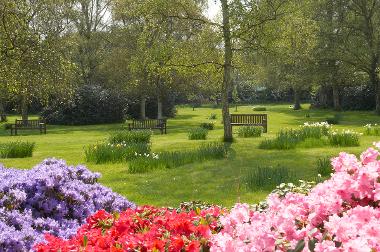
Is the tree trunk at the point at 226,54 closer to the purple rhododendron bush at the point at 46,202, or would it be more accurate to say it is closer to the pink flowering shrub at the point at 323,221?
the purple rhododendron bush at the point at 46,202

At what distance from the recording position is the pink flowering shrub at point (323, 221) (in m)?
2.31

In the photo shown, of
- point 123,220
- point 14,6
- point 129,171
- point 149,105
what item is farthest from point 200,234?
point 149,105

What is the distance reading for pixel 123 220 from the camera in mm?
4531

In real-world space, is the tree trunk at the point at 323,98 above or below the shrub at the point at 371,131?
above

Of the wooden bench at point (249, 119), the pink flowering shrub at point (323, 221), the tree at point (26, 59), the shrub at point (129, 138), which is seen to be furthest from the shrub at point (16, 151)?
the pink flowering shrub at point (323, 221)

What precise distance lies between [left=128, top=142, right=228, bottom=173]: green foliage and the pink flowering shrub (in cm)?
900

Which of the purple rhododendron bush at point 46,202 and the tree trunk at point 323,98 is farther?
the tree trunk at point 323,98

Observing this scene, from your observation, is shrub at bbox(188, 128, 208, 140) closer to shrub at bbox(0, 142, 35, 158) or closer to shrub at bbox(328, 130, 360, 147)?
shrub at bbox(328, 130, 360, 147)

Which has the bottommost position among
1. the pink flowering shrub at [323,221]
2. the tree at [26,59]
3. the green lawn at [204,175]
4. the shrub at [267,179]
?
the green lawn at [204,175]

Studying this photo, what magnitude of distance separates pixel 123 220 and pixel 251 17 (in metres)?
15.6

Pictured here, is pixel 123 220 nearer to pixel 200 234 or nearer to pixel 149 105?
pixel 200 234

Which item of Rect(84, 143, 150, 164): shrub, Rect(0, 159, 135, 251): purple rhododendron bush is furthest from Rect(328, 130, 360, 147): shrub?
Rect(0, 159, 135, 251): purple rhododendron bush

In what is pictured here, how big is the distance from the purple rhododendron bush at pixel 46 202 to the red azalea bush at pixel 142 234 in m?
0.47

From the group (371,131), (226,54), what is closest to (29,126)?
(226,54)
